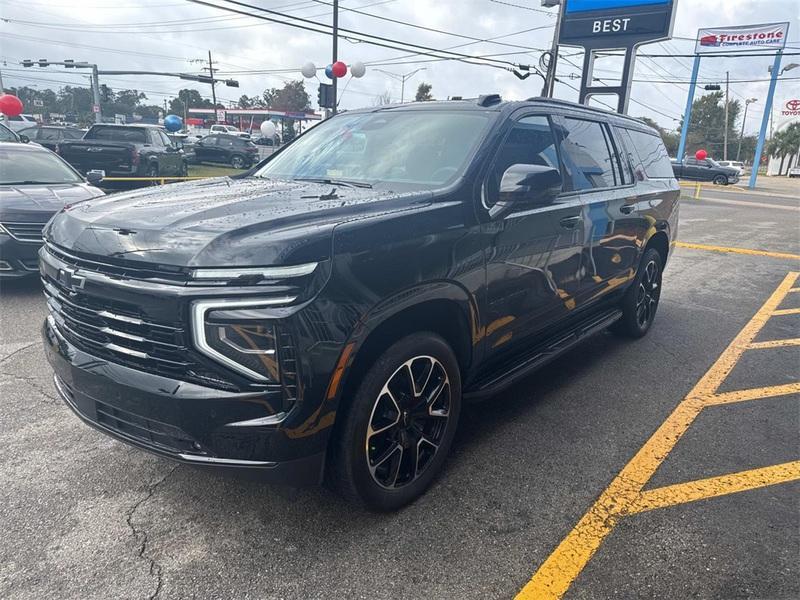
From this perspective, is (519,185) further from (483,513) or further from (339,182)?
(483,513)

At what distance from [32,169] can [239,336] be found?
21.3ft

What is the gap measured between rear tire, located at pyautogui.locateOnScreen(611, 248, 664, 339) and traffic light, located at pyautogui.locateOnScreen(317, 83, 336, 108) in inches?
629

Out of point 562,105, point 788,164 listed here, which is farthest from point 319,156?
point 788,164

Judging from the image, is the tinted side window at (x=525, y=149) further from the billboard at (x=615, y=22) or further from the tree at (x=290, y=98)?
the tree at (x=290, y=98)

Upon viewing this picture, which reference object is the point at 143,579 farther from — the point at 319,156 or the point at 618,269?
the point at 618,269

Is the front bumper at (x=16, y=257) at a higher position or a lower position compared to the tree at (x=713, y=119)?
lower

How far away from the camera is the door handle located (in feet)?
11.7

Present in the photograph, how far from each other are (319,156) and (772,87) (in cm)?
3918

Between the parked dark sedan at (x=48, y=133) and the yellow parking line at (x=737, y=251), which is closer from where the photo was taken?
the yellow parking line at (x=737, y=251)

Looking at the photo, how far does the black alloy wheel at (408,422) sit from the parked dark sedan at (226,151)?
25068mm

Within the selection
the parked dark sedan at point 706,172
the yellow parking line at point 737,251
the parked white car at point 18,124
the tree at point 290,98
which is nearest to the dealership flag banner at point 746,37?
the parked dark sedan at point 706,172

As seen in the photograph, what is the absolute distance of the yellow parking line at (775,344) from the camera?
17.7ft

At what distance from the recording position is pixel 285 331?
204 cm

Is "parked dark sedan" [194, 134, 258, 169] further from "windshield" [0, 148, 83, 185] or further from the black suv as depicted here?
the black suv
